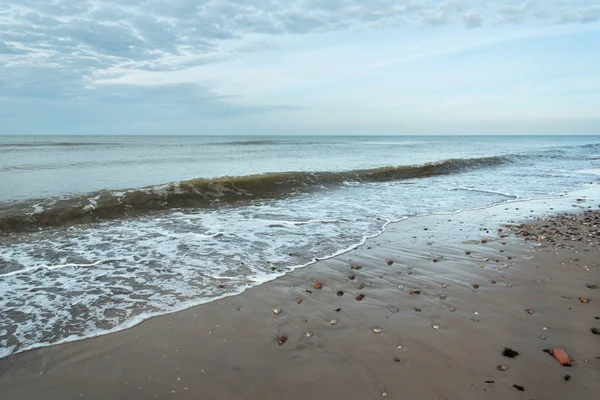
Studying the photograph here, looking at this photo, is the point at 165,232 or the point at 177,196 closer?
the point at 165,232

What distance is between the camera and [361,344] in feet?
10.8

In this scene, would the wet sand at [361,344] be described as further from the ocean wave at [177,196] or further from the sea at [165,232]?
the ocean wave at [177,196]

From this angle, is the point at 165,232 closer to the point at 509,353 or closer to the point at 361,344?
the point at 361,344

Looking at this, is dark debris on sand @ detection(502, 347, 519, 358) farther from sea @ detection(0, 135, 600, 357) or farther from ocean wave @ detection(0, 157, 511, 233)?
ocean wave @ detection(0, 157, 511, 233)

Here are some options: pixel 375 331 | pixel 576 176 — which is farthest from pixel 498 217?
pixel 576 176

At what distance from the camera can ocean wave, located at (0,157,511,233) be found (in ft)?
29.4

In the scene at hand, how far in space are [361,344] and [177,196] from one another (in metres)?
9.63

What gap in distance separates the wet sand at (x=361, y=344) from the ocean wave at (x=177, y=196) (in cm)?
673

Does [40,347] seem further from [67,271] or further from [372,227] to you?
[372,227]

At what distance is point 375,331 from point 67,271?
14.7 ft

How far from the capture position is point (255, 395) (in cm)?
264

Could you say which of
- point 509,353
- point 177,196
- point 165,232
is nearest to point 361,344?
point 509,353

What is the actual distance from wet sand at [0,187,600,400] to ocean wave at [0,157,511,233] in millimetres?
6734

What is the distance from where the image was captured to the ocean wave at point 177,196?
896cm
